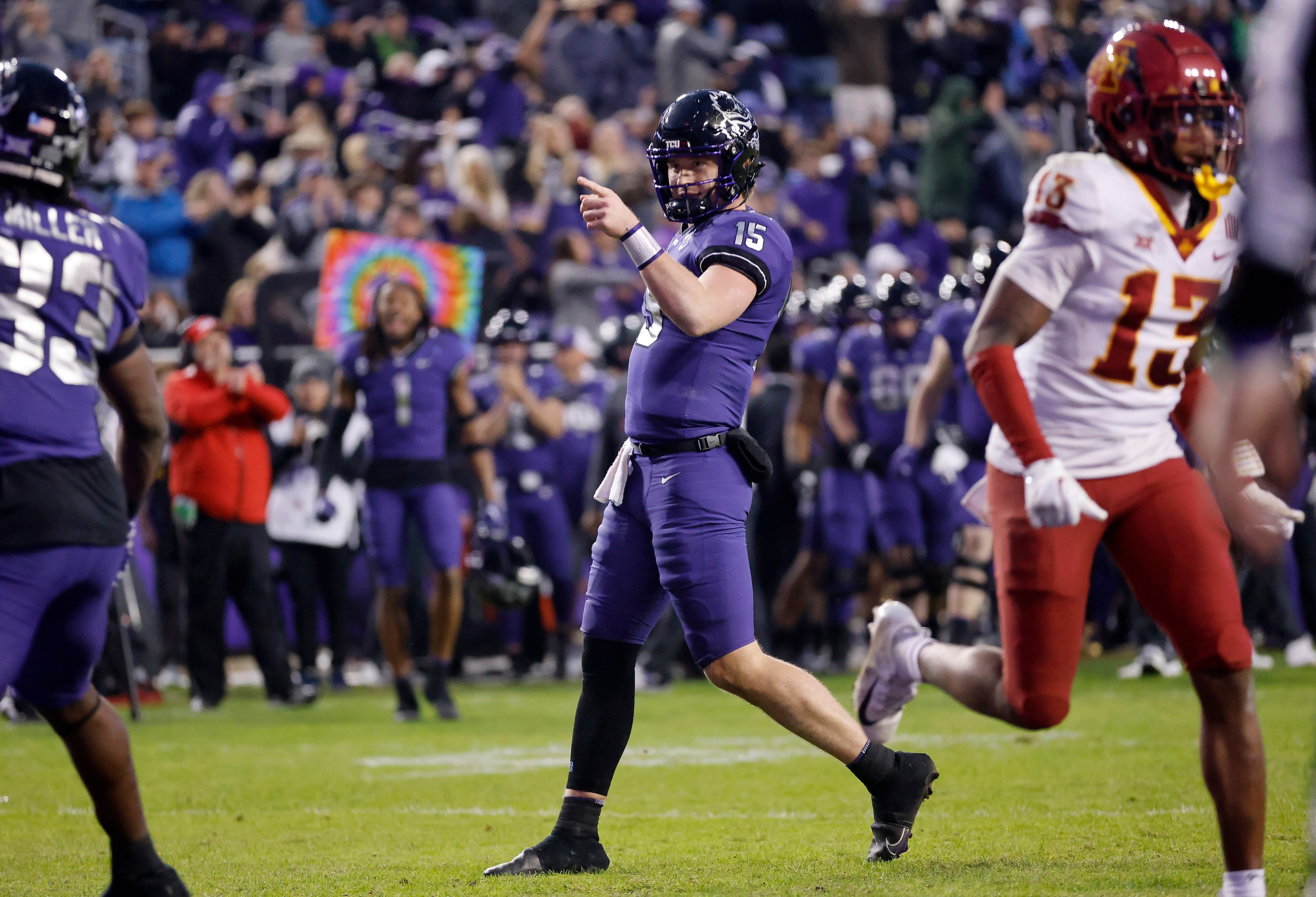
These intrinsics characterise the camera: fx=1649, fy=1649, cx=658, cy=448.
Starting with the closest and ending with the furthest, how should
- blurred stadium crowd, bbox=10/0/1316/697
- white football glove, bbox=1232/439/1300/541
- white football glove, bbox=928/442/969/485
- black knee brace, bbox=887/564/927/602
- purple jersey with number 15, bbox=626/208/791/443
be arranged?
1. white football glove, bbox=1232/439/1300/541
2. purple jersey with number 15, bbox=626/208/791/443
3. white football glove, bbox=928/442/969/485
4. black knee brace, bbox=887/564/927/602
5. blurred stadium crowd, bbox=10/0/1316/697

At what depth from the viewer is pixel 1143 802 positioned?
591cm

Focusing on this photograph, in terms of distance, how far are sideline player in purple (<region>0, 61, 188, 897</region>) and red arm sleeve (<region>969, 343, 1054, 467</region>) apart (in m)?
2.15

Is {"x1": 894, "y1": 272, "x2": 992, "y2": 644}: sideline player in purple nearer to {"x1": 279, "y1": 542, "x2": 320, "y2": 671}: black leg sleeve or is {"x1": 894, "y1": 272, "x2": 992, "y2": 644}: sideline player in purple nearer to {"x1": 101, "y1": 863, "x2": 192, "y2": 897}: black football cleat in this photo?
{"x1": 279, "y1": 542, "x2": 320, "y2": 671}: black leg sleeve

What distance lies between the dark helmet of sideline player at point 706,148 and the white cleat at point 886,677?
1490 millimetres

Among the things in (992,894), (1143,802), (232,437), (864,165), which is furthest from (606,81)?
(992,894)

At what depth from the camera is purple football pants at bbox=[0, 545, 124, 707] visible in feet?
12.2

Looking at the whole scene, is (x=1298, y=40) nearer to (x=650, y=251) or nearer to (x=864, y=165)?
(x=650, y=251)

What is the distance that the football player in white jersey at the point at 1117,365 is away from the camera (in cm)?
420

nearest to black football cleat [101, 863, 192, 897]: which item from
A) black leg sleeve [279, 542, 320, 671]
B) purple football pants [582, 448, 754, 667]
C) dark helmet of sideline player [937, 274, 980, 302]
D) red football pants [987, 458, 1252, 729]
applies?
purple football pants [582, 448, 754, 667]

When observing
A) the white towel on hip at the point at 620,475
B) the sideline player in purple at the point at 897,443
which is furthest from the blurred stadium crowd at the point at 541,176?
the white towel on hip at the point at 620,475

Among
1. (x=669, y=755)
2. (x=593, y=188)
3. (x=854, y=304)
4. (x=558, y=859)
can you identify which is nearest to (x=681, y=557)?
(x=558, y=859)

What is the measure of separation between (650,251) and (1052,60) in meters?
13.7

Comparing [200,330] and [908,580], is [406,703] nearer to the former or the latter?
[200,330]

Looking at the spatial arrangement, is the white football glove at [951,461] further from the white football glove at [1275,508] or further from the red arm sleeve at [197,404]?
the white football glove at [1275,508]
